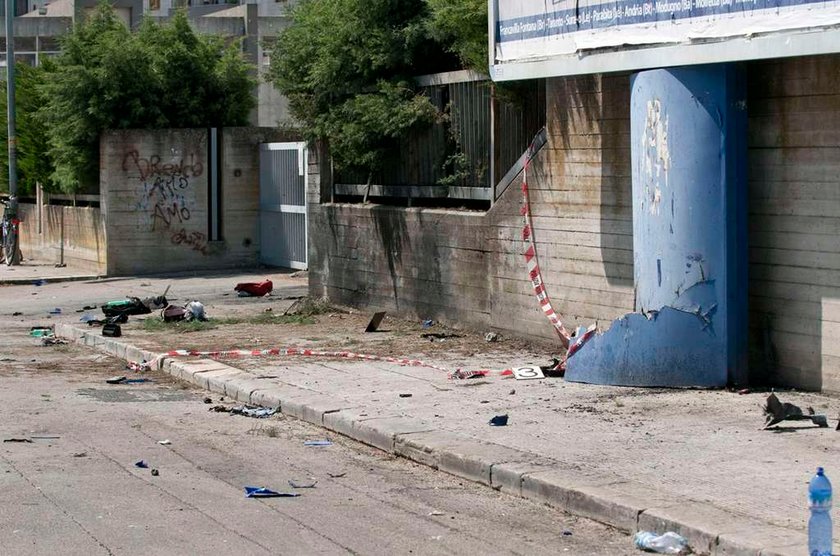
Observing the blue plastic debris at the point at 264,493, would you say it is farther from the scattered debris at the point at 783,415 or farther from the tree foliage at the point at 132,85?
the tree foliage at the point at 132,85

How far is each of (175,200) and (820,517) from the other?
77.3 ft

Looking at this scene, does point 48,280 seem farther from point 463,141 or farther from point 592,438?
point 592,438

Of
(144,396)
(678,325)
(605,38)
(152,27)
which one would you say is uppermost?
(152,27)

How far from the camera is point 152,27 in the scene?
28.8m

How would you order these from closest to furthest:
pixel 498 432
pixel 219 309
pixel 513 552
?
pixel 513 552, pixel 498 432, pixel 219 309

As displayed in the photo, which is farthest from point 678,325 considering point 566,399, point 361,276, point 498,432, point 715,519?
point 361,276

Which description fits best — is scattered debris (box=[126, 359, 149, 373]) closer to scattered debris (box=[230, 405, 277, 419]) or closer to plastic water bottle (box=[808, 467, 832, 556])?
scattered debris (box=[230, 405, 277, 419])

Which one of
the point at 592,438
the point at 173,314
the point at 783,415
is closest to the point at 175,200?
the point at 173,314

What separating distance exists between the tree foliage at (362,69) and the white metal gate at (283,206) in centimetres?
689

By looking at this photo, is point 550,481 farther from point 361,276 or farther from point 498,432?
point 361,276

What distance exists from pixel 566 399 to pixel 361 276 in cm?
775

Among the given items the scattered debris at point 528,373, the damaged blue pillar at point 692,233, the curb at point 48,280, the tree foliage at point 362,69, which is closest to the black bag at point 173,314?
the tree foliage at point 362,69

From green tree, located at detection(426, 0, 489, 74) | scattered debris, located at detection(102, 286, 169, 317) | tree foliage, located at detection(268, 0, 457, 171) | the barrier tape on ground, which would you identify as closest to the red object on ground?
scattered debris, located at detection(102, 286, 169, 317)

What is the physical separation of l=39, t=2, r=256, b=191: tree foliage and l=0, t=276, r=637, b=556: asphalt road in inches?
660
